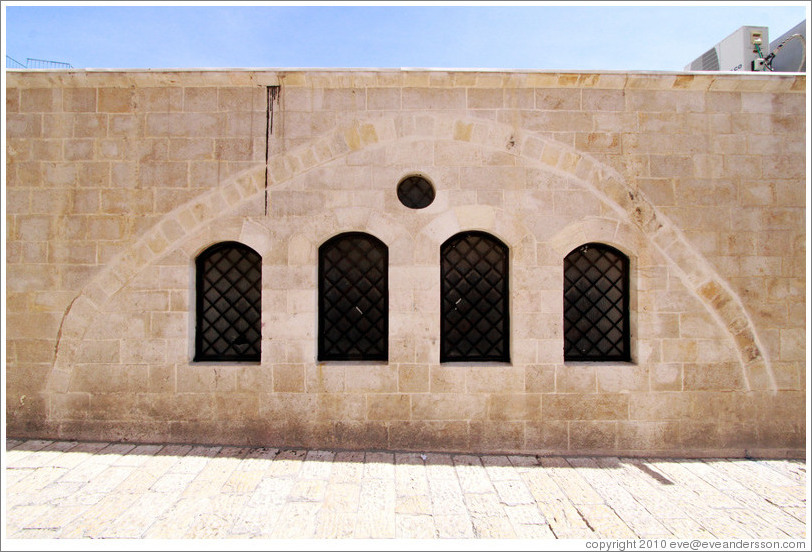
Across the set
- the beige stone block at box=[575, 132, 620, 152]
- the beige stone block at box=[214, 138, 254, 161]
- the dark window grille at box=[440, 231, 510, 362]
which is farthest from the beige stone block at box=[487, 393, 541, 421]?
the beige stone block at box=[214, 138, 254, 161]

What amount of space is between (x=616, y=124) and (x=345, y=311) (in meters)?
3.58

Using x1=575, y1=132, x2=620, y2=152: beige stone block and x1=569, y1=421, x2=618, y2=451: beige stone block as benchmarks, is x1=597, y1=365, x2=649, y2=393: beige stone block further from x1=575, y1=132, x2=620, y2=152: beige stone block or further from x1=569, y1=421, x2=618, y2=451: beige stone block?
x1=575, y1=132, x2=620, y2=152: beige stone block

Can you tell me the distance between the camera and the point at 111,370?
14.0 ft

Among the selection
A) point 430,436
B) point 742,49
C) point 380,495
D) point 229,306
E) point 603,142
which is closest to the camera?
point 380,495

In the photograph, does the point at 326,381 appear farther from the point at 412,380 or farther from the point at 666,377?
the point at 666,377

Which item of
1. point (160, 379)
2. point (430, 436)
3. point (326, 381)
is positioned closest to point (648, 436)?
point (430, 436)

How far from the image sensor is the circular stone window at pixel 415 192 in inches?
171

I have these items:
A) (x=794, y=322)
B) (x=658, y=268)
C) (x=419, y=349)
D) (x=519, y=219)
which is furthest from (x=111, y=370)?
(x=794, y=322)

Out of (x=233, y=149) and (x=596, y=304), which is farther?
(x=596, y=304)

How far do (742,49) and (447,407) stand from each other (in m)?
6.60

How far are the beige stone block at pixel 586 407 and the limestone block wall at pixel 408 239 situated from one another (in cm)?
2

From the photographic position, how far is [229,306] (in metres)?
4.41

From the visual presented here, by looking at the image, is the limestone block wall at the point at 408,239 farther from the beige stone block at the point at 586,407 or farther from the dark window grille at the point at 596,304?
the dark window grille at the point at 596,304

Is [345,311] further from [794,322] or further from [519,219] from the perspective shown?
[794,322]
